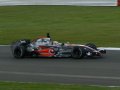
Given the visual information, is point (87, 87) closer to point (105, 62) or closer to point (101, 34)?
point (105, 62)

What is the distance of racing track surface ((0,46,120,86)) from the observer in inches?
453

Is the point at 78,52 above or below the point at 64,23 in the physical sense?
below

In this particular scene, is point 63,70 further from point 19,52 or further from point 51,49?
point 19,52

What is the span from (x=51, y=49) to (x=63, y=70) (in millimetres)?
2032

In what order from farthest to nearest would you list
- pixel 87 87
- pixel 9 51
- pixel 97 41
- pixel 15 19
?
pixel 15 19
pixel 97 41
pixel 9 51
pixel 87 87

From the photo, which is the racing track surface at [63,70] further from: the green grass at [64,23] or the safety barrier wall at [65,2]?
the safety barrier wall at [65,2]

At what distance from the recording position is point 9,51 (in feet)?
54.0

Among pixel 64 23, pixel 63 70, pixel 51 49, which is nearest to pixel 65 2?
pixel 64 23

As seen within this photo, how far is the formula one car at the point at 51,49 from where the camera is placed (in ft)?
46.3

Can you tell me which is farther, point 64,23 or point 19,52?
point 64,23

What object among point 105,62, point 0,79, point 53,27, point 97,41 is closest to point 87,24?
point 53,27

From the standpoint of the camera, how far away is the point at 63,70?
1271 centimetres

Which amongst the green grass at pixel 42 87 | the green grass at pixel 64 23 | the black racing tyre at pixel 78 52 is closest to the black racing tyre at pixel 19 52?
the black racing tyre at pixel 78 52

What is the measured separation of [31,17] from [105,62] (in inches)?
562
